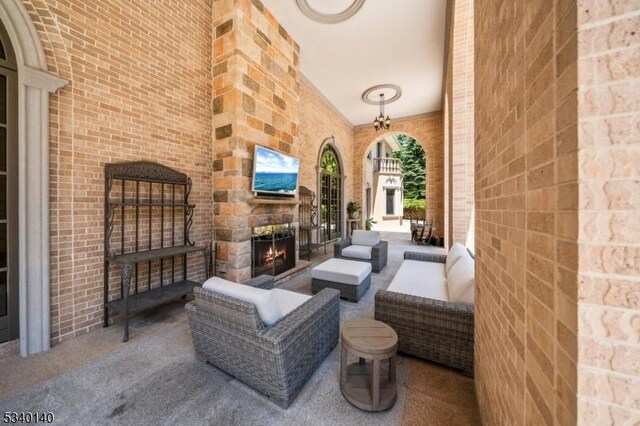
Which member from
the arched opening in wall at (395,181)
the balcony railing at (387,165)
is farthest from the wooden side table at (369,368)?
the balcony railing at (387,165)

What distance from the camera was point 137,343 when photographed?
2297 mm

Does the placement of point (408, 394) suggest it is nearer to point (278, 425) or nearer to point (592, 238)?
point (278, 425)

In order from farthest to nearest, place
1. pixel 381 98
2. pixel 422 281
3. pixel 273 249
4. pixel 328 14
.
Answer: pixel 381 98 < pixel 273 249 < pixel 328 14 < pixel 422 281

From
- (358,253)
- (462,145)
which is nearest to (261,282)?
(358,253)

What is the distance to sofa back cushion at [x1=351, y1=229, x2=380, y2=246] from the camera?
4895 millimetres

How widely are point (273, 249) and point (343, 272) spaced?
1296mm

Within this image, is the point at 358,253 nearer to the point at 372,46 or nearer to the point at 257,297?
the point at 257,297

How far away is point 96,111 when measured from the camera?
2.46m

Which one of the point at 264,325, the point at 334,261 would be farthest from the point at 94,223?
the point at 334,261

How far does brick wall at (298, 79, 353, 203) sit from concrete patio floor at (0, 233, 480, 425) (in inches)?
180

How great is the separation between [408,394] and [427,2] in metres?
4.96

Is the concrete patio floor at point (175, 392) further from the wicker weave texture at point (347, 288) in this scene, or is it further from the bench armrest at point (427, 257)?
the bench armrest at point (427, 257)

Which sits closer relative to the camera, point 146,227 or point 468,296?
point 468,296

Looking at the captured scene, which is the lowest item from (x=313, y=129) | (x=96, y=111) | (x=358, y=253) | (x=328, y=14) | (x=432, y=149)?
(x=358, y=253)
